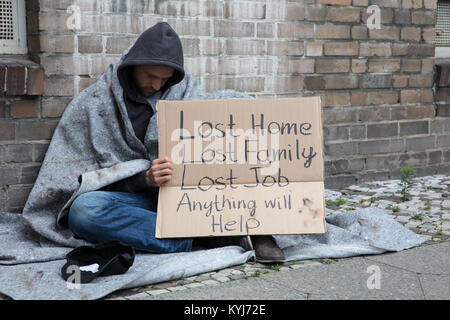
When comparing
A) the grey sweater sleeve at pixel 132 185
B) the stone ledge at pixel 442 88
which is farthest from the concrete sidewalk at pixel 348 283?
the stone ledge at pixel 442 88

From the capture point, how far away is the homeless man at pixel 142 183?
3211 millimetres

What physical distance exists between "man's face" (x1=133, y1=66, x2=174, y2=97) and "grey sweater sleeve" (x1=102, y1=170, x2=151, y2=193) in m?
0.48

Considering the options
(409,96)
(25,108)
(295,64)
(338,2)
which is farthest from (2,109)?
(409,96)

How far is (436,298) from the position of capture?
2.74 metres

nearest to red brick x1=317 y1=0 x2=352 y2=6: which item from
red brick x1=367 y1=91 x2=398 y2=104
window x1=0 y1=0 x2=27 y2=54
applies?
red brick x1=367 y1=91 x2=398 y2=104

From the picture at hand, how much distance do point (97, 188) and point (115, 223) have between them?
0.25 metres

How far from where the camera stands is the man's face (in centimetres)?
345

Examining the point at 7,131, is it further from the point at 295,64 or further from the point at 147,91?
the point at 295,64

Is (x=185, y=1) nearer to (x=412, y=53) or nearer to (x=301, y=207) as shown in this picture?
(x=301, y=207)

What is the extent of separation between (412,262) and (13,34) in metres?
2.74

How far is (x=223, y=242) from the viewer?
11.2 feet

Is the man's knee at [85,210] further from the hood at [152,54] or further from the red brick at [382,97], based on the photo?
the red brick at [382,97]

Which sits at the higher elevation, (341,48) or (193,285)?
(341,48)
